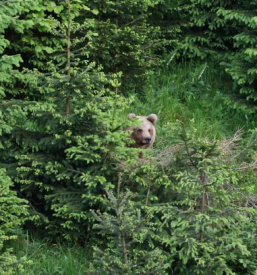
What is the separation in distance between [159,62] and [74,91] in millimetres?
4230

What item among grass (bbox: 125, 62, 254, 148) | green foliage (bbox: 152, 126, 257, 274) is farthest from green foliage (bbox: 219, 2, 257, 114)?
green foliage (bbox: 152, 126, 257, 274)

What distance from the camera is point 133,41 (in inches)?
386

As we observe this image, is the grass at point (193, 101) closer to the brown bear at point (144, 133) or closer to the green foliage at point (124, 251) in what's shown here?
the brown bear at point (144, 133)

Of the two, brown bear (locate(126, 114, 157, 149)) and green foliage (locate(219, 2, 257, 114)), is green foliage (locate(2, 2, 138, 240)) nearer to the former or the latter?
brown bear (locate(126, 114, 157, 149))

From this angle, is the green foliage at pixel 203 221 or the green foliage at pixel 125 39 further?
the green foliage at pixel 125 39

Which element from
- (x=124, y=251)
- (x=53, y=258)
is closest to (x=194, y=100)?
(x=53, y=258)

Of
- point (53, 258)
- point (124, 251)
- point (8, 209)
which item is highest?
point (124, 251)

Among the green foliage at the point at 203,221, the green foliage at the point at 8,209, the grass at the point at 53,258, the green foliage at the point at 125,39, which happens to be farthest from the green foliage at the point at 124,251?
the green foliage at the point at 125,39

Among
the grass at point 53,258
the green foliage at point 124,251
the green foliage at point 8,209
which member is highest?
the green foliage at point 124,251

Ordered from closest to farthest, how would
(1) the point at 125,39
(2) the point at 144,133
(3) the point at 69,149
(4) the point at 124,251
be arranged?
(4) the point at 124,251, (3) the point at 69,149, (2) the point at 144,133, (1) the point at 125,39

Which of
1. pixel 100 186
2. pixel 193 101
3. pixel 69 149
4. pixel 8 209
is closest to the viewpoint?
pixel 8 209

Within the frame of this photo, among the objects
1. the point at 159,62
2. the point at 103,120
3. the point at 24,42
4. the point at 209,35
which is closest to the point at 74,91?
the point at 103,120

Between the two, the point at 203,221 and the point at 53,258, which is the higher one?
the point at 203,221

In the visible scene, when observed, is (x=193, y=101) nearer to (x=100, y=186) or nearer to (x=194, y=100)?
(x=194, y=100)
